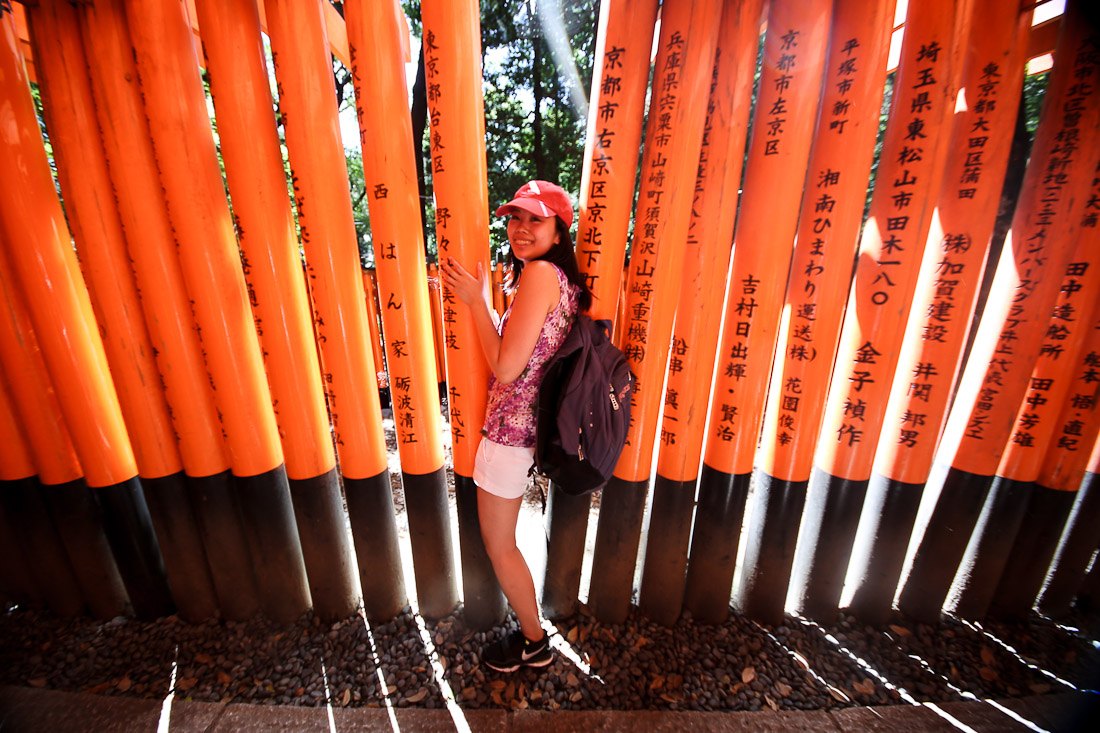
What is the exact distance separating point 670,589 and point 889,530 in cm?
146

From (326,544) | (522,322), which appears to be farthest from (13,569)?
(522,322)

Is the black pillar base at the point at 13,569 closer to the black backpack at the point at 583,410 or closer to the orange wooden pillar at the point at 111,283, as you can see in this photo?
the orange wooden pillar at the point at 111,283

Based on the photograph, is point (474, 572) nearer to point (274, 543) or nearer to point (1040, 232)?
point (274, 543)

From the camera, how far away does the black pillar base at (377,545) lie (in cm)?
→ 275

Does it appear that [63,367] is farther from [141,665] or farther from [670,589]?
[670,589]

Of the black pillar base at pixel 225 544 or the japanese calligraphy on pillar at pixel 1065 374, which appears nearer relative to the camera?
the japanese calligraphy on pillar at pixel 1065 374

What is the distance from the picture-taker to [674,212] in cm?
232

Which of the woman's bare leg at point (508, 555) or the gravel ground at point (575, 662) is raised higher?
the woman's bare leg at point (508, 555)

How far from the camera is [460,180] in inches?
89.2

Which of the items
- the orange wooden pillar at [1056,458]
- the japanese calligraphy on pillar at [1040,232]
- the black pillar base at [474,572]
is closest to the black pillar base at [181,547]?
the black pillar base at [474,572]

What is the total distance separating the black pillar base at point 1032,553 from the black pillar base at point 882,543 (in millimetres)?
738

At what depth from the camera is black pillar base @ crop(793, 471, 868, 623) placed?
2727 mm

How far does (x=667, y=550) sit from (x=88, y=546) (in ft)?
12.7

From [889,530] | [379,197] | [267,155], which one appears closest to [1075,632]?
[889,530]
